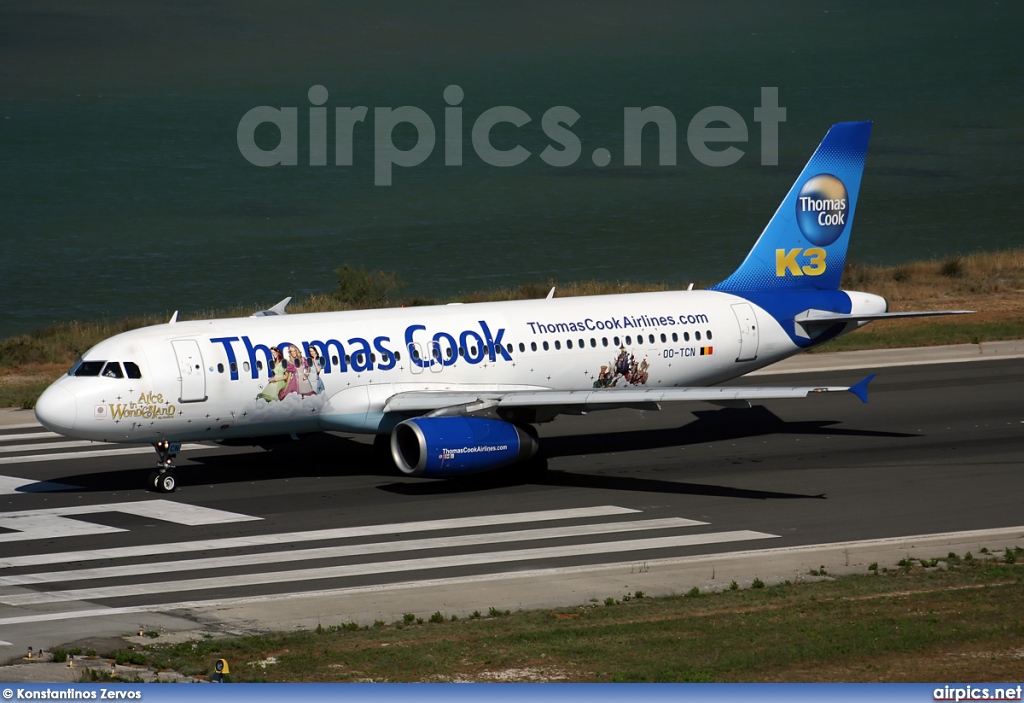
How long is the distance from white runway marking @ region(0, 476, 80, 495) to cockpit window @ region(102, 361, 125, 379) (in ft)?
11.0

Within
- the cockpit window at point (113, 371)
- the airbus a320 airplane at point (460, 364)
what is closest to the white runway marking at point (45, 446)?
the airbus a320 airplane at point (460, 364)

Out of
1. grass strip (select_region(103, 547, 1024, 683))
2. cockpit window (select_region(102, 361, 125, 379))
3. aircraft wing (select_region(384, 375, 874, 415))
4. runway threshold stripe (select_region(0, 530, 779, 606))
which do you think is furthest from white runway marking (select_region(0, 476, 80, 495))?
grass strip (select_region(103, 547, 1024, 683))

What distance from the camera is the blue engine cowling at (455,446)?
32281 millimetres

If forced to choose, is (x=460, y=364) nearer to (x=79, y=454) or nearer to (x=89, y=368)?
(x=89, y=368)

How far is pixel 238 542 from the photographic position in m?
29.0

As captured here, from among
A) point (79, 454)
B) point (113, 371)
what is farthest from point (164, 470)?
point (79, 454)

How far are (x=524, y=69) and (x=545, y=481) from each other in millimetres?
159297

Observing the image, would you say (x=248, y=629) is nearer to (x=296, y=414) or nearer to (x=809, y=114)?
(x=296, y=414)

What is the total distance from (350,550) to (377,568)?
158cm

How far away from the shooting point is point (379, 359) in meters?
34.9

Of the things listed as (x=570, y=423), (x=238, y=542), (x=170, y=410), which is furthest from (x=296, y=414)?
(x=570, y=423)

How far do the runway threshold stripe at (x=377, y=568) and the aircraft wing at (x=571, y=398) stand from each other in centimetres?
410

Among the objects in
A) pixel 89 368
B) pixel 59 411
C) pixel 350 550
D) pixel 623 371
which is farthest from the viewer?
pixel 623 371

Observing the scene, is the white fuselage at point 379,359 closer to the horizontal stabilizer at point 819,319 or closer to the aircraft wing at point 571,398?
the horizontal stabilizer at point 819,319
